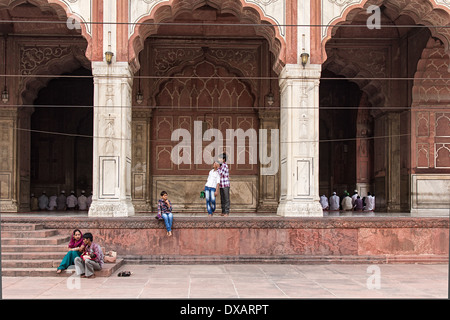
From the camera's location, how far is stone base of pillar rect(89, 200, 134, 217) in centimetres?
1085

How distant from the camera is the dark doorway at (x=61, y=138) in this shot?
19188mm

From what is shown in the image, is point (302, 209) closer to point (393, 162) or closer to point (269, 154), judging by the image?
point (269, 154)

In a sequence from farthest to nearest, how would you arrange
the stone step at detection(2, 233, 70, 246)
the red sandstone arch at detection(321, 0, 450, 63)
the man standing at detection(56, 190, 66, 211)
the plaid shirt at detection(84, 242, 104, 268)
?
the man standing at detection(56, 190, 66, 211) < the red sandstone arch at detection(321, 0, 450, 63) < the stone step at detection(2, 233, 70, 246) < the plaid shirt at detection(84, 242, 104, 268)

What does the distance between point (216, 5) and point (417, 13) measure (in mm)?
4396

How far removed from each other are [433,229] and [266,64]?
22.8 ft

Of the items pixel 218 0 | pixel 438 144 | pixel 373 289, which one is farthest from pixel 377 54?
pixel 373 289

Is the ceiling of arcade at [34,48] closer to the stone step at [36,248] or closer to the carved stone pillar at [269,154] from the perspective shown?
the carved stone pillar at [269,154]

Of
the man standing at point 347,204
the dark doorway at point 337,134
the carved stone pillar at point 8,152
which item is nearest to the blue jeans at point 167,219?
the carved stone pillar at point 8,152

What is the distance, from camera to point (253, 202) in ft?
51.5

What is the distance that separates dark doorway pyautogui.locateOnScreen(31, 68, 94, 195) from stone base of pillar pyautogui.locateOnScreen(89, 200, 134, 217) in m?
8.69

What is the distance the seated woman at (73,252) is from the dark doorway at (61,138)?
10769 millimetres

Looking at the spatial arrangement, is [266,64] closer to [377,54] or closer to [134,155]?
[377,54]

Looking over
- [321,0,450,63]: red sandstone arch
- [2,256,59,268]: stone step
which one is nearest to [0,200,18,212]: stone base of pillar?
[2,256,59,268]: stone step

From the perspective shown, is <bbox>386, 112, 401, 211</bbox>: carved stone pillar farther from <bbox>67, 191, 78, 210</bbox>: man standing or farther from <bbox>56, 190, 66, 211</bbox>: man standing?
<bbox>56, 190, 66, 211</bbox>: man standing
